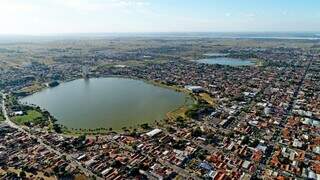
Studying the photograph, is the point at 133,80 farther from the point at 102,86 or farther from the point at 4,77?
the point at 4,77

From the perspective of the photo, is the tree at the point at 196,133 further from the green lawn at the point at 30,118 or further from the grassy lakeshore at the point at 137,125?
the green lawn at the point at 30,118

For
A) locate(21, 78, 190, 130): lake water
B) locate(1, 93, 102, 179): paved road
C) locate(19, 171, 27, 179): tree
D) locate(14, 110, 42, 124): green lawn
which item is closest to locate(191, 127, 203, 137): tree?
locate(21, 78, 190, 130): lake water

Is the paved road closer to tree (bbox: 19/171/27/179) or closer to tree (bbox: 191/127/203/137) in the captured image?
tree (bbox: 19/171/27/179)

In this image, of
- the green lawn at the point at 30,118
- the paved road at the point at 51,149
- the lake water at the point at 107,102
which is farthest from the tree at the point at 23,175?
the green lawn at the point at 30,118

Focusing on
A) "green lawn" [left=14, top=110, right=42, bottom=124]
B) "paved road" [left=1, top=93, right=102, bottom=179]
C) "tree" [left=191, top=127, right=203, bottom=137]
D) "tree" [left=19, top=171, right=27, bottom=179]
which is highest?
"tree" [left=191, top=127, right=203, bottom=137]

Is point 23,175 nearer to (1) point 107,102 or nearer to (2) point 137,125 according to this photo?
(2) point 137,125

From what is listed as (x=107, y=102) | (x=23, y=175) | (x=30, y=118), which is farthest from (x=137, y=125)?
(x=30, y=118)
